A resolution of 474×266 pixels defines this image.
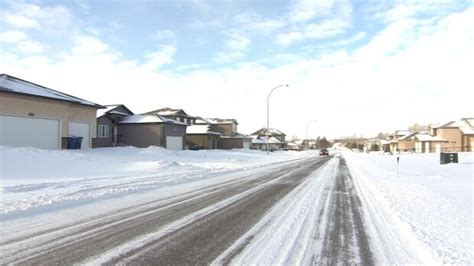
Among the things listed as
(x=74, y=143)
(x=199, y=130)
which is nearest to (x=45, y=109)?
(x=74, y=143)

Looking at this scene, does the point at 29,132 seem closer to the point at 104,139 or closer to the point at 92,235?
the point at 104,139

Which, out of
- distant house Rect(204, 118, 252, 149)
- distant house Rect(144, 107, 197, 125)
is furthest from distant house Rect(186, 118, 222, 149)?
→ distant house Rect(204, 118, 252, 149)

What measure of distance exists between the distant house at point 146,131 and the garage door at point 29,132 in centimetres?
1705

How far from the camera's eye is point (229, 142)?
88.2 meters

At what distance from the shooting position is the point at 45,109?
92.7ft

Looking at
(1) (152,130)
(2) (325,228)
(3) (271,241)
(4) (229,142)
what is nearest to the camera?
(3) (271,241)

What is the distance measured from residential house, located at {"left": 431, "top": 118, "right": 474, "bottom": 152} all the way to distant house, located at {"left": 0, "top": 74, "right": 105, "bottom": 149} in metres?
77.4

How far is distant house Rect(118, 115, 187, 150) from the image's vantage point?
151 ft

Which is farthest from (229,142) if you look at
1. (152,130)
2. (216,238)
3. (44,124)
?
(216,238)

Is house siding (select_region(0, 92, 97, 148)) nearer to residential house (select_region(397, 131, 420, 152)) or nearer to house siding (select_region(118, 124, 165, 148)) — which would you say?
house siding (select_region(118, 124, 165, 148))

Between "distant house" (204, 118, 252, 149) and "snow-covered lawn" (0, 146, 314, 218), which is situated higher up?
"distant house" (204, 118, 252, 149)

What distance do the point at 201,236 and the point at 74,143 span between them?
1082 inches

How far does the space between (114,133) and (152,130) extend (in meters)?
4.58

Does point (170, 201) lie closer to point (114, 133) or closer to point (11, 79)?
point (11, 79)
